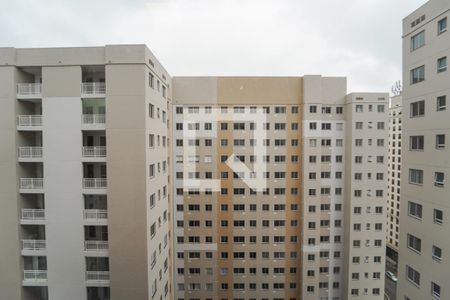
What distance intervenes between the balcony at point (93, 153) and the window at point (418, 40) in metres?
16.3

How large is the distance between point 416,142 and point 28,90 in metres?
19.5

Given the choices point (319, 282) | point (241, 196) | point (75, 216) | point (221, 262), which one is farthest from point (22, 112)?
point (319, 282)

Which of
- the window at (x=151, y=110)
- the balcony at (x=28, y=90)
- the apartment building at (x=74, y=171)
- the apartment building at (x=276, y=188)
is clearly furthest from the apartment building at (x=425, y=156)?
the balcony at (x=28, y=90)

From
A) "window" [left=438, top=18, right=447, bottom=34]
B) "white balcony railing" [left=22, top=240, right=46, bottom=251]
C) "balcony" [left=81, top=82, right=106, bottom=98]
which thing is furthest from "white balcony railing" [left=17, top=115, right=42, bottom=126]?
"window" [left=438, top=18, right=447, bottom=34]

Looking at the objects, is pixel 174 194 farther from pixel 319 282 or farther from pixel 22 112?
pixel 319 282

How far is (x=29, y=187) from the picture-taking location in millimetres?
10492

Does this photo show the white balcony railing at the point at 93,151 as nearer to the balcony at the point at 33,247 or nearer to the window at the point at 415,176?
the balcony at the point at 33,247

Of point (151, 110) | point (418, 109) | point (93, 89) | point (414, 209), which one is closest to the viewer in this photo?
point (418, 109)

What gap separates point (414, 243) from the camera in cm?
971

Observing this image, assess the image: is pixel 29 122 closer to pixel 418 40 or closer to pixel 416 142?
pixel 416 142

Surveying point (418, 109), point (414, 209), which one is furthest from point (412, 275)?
point (418, 109)

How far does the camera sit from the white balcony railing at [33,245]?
10625 millimetres

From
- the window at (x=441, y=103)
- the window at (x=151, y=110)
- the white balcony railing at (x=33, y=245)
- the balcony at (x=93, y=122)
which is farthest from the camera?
the window at (x=151, y=110)

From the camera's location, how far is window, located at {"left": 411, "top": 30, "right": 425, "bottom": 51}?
938cm
